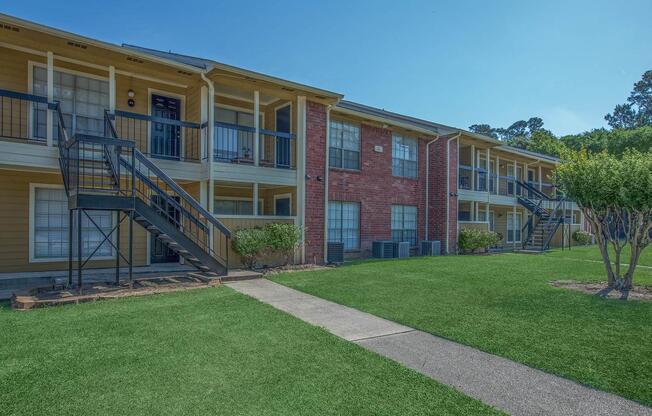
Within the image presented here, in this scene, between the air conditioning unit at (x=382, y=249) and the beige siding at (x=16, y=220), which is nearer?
the beige siding at (x=16, y=220)

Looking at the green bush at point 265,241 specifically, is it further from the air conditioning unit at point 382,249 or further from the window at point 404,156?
the window at point 404,156

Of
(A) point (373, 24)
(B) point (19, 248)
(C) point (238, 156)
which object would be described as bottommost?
(B) point (19, 248)

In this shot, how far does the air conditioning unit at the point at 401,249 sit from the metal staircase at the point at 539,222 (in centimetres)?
835

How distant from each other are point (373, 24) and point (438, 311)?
10783 mm

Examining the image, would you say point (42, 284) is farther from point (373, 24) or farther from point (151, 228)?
point (373, 24)

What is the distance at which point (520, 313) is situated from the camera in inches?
257

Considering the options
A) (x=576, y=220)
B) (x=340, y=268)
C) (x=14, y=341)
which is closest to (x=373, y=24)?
(x=340, y=268)

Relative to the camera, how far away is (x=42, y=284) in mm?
8773

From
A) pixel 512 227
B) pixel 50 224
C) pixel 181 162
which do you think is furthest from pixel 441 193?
pixel 50 224

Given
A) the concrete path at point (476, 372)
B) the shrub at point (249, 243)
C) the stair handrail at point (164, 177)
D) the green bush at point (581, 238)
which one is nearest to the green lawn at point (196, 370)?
the concrete path at point (476, 372)

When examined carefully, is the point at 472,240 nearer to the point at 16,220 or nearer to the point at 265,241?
the point at 265,241

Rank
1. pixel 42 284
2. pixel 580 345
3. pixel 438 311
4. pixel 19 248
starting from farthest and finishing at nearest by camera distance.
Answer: pixel 19 248 < pixel 42 284 < pixel 438 311 < pixel 580 345

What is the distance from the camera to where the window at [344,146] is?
14.6m

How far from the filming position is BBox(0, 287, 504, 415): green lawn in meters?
3.36
